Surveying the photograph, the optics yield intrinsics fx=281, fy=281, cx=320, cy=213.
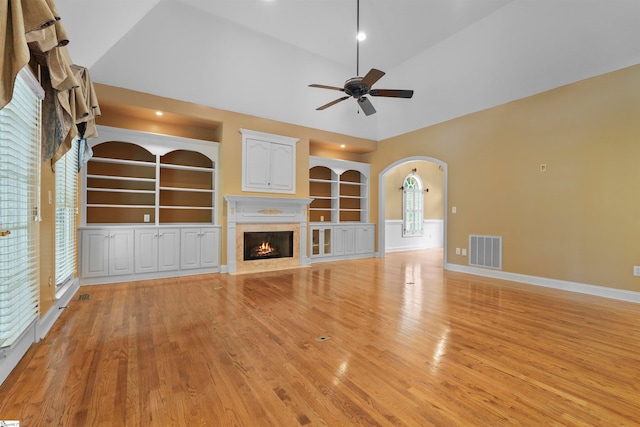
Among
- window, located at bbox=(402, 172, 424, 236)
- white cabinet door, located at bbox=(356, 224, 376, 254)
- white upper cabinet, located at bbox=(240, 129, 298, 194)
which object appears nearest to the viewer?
white upper cabinet, located at bbox=(240, 129, 298, 194)

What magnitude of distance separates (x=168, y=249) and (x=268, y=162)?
2.59 metres

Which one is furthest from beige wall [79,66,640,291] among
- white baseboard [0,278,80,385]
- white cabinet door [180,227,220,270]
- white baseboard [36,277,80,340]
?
white baseboard [0,278,80,385]

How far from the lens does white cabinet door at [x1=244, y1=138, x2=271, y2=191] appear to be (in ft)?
19.1

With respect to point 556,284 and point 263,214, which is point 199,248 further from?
point 556,284

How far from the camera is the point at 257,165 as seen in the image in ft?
19.5

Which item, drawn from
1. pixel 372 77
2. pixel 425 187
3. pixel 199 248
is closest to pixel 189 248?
pixel 199 248

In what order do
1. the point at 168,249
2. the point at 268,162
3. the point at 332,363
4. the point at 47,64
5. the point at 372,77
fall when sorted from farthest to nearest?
the point at 268,162 < the point at 168,249 < the point at 372,77 < the point at 332,363 < the point at 47,64

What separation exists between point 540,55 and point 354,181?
492 centimetres

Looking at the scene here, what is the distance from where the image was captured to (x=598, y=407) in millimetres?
1682

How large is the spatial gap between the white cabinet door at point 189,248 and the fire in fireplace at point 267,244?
0.93 metres

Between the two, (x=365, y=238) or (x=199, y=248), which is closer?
(x=199, y=248)

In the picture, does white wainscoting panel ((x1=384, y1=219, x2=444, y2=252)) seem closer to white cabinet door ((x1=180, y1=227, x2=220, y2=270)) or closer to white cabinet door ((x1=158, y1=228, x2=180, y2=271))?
white cabinet door ((x1=180, y1=227, x2=220, y2=270))

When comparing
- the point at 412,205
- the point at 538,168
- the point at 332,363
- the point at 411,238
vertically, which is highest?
the point at 538,168

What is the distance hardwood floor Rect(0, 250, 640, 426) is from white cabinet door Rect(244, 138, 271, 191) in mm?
2635
